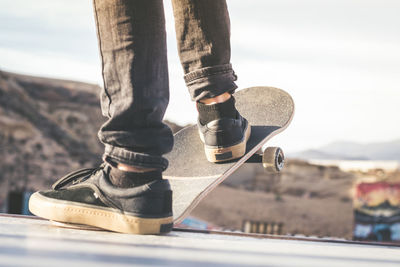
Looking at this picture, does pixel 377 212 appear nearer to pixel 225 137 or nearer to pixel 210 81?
pixel 225 137

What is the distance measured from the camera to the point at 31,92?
40.6 feet

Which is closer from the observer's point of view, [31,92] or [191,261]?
[191,261]

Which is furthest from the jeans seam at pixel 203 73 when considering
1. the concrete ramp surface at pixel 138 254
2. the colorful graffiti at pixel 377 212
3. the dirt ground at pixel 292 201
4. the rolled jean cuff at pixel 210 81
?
the dirt ground at pixel 292 201

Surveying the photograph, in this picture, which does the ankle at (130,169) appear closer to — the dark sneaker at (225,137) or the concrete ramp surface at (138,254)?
the concrete ramp surface at (138,254)

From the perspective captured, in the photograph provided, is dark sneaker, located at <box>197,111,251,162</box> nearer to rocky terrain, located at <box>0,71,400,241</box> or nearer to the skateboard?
the skateboard

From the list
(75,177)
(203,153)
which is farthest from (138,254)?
(203,153)

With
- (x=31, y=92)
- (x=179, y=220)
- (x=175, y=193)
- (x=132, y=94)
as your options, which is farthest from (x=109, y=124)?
(x=31, y=92)

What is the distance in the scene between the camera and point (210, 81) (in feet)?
4.10

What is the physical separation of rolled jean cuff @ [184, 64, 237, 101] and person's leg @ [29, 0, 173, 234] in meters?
0.18

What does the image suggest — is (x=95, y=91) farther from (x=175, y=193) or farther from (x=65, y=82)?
(x=175, y=193)

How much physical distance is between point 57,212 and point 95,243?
12.9 inches

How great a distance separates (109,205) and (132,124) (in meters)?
0.21

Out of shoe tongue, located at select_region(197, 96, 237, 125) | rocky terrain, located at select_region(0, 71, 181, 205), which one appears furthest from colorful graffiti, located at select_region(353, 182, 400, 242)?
shoe tongue, located at select_region(197, 96, 237, 125)

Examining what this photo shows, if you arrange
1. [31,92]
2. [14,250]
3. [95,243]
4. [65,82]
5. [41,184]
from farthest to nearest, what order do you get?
[65,82] < [31,92] < [41,184] < [95,243] < [14,250]
